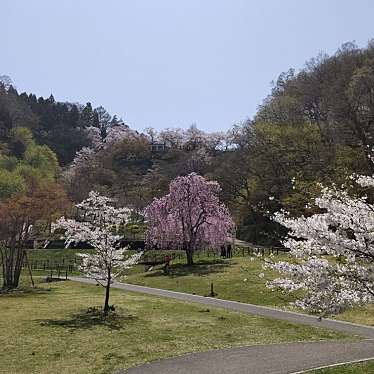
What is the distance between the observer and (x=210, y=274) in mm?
35406

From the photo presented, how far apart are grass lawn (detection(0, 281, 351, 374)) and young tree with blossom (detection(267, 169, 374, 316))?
6535 millimetres

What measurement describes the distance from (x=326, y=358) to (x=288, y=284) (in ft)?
18.3

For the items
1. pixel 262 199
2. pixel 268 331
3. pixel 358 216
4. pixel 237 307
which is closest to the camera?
pixel 358 216

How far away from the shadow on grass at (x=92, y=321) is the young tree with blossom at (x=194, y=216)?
2133 centimetres

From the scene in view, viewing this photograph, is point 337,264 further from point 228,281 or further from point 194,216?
point 194,216

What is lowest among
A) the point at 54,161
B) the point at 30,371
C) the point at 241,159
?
the point at 30,371

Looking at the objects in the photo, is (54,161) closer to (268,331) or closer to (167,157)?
(167,157)

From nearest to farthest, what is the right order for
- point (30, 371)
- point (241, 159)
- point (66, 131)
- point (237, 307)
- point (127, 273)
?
point (30, 371)
point (237, 307)
point (127, 273)
point (241, 159)
point (66, 131)

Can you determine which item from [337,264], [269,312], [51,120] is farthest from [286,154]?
[51,120]

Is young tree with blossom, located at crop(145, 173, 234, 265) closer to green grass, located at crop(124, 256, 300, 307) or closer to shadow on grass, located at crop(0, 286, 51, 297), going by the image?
green grass, located at crop(124, 256, 300, 307)

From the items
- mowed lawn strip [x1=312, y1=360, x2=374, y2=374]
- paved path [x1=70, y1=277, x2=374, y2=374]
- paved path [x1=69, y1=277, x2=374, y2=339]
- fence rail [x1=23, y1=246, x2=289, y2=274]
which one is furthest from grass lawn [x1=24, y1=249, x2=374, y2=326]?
mowed lawn strip [x1=312, y1=360, x2=374, y2=374]

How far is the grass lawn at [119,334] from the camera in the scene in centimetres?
1402

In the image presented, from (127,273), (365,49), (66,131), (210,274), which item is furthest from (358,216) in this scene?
(66,131)

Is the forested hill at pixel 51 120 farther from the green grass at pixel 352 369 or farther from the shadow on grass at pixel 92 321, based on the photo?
the green grass at pixel 352 369
